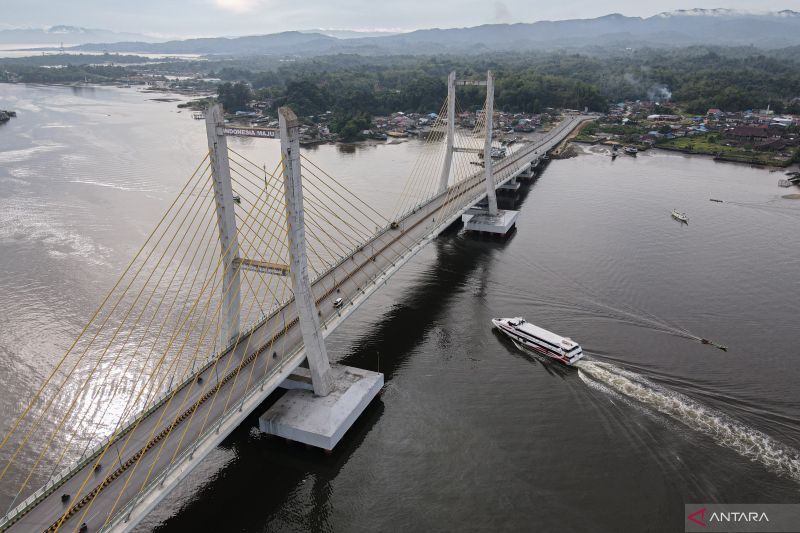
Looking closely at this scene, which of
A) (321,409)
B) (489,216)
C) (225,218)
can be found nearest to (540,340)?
(321,409)

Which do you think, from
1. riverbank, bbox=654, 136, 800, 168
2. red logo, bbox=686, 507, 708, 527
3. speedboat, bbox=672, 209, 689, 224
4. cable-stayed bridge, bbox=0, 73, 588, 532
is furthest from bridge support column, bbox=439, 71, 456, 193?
riverbank, bbox=654, 136, 800, 168

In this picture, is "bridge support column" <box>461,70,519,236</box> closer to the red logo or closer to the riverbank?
the red logo

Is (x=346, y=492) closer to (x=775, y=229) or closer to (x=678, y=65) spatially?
(x=775, y=229)

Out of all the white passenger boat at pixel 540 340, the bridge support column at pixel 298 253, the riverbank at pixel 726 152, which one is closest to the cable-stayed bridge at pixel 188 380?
the bridge support column at pixel 298 253

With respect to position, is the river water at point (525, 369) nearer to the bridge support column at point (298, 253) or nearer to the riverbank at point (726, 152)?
the bridge support column at point (298, 253)

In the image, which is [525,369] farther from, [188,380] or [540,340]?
[188,380]
